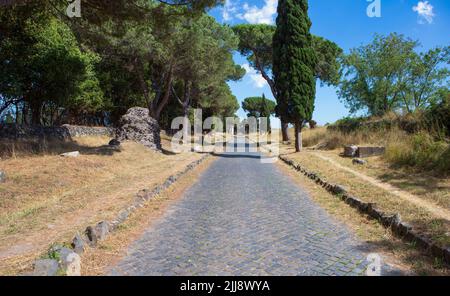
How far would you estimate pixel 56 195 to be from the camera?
821 cm

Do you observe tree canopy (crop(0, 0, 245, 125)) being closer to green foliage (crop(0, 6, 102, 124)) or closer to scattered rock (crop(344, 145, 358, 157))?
green foliage (crop(0, 6, 102, 124))

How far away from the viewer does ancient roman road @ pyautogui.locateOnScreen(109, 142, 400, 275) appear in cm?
409

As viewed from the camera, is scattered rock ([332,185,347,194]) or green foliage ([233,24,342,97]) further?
green foliage ([233,24,342,97])

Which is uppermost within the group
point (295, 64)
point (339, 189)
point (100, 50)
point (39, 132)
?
point (100, 50)

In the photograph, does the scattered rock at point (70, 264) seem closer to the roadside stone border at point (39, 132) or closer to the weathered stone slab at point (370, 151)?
the weathered stone slab at point (370, 151)

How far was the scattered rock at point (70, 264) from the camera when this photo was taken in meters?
3.86

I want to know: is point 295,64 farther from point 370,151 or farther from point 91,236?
point 91,236

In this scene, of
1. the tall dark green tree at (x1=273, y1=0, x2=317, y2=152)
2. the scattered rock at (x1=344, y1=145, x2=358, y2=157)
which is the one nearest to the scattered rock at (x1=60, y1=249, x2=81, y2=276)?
the scattered rock at (x1=344, y1=145, x2=358, y2=157)

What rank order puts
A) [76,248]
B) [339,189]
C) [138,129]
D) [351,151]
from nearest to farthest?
1. [76,248]
2. [339,189]
3. [351,151]
4. [138,129]

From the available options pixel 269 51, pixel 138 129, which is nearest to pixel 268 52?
pixel 269 51

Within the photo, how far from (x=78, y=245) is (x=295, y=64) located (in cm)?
1760

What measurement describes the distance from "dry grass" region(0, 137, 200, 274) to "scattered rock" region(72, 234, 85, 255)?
45cm

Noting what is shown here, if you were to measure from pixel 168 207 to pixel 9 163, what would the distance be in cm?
677

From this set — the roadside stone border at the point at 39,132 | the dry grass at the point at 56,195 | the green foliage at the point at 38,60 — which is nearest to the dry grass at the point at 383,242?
the dry grass at the point at 56,195
